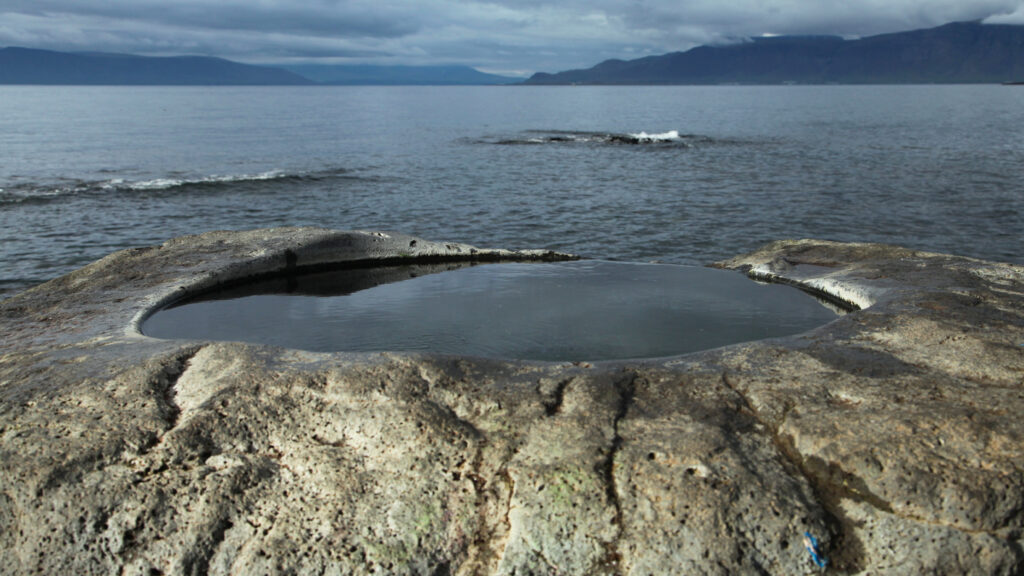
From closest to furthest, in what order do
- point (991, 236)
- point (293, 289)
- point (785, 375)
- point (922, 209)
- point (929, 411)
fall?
point (929, 411) < point (785, 375) < point (293, 289) < point (991, 236) < point (922, 209)

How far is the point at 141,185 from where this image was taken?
26859mm

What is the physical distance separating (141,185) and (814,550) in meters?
27.7

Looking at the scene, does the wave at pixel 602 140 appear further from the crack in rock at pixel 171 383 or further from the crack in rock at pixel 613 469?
the crack in rock at pixel 171 383

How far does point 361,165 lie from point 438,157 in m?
4.71

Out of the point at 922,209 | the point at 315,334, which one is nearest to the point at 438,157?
the point at 922,209

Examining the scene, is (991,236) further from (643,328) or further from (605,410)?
(605,410)

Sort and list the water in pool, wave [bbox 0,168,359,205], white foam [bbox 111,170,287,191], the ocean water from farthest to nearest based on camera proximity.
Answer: white foam [bbox 111,170,287,191] → wave [bbox 0,168,359,205] → the ocean water → the water in pool

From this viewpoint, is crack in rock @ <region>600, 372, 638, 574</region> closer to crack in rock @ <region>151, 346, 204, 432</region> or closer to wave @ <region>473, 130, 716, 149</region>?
crack in rock @ <region>151, 346, 204, 432</region>

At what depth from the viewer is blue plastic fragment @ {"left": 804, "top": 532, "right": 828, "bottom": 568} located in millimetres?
4289

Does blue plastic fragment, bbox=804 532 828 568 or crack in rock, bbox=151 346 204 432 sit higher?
crack in rock, bbox=151 346 204 432

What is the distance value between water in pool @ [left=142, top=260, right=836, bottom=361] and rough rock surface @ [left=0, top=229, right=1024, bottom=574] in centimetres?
179

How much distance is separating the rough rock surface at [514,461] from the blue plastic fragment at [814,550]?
0.05 m

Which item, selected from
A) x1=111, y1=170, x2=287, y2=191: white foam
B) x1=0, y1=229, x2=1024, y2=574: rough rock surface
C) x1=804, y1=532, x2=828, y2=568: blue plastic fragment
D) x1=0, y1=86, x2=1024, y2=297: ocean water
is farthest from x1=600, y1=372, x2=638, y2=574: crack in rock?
x1=111, y1=170, x2=287, y2=191: white foam

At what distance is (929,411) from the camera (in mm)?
5367
